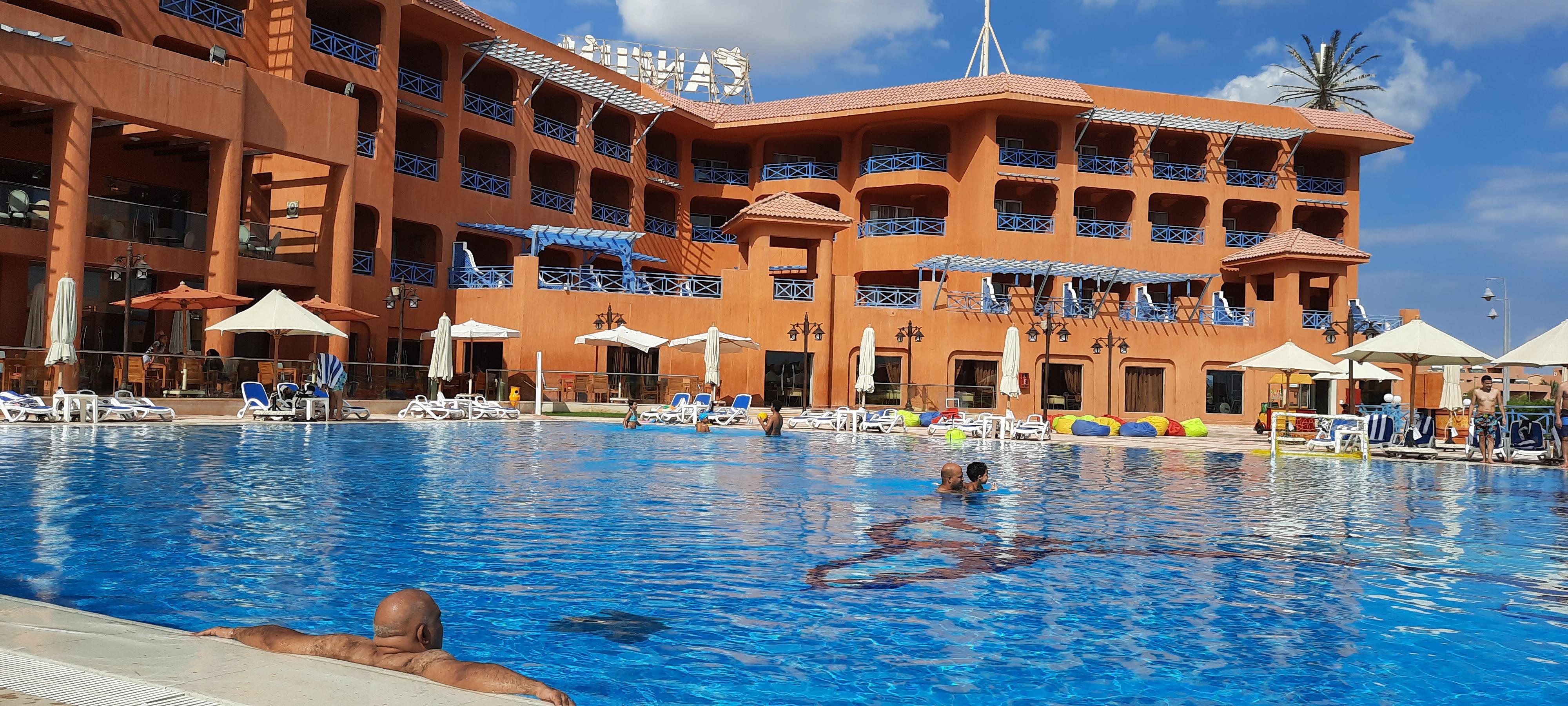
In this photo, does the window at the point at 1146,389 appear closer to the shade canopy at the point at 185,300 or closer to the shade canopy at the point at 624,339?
the shade canopy at the point at 624,339

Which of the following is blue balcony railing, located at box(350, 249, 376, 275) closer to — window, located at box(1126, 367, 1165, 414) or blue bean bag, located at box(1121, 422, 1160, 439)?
blue bean bag, located at box(1121, 422, 1160, 439)

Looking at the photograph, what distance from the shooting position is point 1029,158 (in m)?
35.7

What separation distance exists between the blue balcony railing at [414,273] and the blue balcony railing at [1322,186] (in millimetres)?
30753


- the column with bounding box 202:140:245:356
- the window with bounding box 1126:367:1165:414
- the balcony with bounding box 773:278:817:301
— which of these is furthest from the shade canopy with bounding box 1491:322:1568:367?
the column with bounding box 202:140:245:356

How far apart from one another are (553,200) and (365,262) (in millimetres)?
8026

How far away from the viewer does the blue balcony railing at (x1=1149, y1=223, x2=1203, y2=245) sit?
3681 centimetres

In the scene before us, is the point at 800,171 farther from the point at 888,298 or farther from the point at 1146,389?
the point at 1146,389

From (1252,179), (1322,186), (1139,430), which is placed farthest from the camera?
(1322,186)

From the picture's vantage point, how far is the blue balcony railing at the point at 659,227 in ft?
124

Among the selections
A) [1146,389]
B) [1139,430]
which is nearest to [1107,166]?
[1146,389]

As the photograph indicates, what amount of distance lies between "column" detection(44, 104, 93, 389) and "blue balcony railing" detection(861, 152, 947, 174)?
23.8 meters

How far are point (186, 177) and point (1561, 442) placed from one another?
30.2 meters

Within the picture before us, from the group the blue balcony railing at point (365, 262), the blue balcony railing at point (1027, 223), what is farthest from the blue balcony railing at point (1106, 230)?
the blue balcony railing at point (365, 262)

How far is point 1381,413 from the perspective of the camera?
18.9 metres
